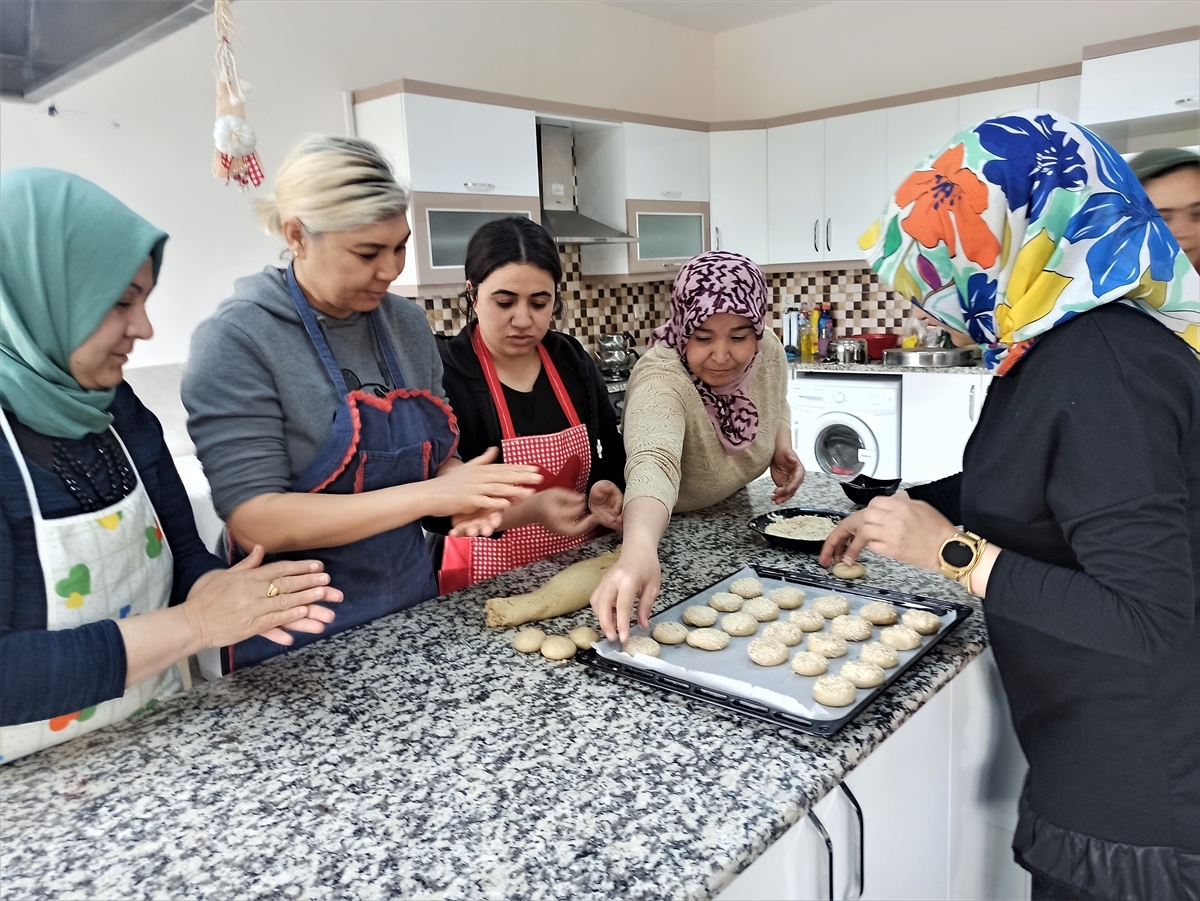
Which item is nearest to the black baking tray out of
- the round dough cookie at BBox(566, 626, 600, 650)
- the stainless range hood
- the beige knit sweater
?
the round dough cookie at BBox(566, 626, 600, 650)

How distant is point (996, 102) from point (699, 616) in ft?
11.7

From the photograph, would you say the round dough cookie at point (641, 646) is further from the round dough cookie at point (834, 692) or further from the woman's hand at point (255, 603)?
the woman's hand at point (255, 603)

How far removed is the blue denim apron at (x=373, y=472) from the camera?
50.4 inches

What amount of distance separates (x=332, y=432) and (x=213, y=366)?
0.63 ft

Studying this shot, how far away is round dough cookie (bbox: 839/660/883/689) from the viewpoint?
103 cm

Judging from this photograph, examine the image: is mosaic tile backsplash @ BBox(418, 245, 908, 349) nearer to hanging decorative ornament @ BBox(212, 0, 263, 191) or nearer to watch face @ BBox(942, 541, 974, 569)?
hanging decorative ornament @ BBox(212, 0, 263, 191)

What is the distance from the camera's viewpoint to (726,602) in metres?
1.27

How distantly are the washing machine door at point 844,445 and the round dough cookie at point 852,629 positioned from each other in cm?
292

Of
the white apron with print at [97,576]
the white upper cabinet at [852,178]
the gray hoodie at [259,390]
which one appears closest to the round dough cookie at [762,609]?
the gray hoodie at [259,390]

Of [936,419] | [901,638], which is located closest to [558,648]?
[901,638]

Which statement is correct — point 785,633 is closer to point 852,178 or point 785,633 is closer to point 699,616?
point 699,616

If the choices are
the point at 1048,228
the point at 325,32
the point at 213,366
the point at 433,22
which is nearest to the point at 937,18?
the point at 433,22

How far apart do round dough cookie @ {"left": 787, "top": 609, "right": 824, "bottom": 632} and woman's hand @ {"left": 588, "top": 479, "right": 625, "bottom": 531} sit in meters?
0.45

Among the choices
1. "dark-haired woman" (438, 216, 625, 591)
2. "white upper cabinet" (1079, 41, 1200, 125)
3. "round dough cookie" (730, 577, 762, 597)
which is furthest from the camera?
"white upper cabinet" (1079, 41, 1200, 125)
